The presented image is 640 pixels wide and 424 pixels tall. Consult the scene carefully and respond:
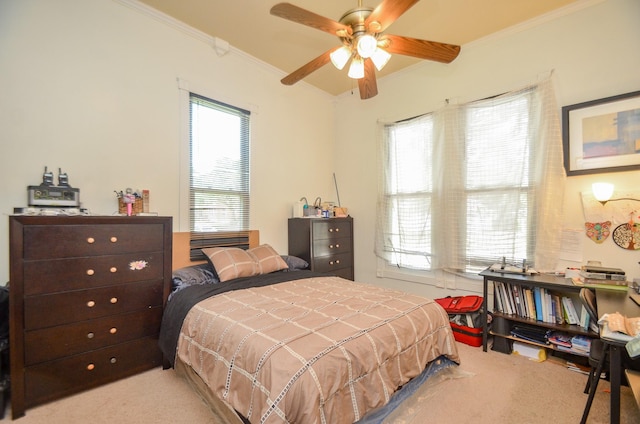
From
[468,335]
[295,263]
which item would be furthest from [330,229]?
[468,335]

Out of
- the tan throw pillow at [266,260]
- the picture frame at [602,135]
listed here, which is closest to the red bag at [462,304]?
the picture frame at [602,135]

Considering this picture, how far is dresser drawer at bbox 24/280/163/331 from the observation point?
183 cm

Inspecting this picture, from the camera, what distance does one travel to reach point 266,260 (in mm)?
2988

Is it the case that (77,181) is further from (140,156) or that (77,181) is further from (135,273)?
(135,273)

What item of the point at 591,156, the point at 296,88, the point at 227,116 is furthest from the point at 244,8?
the point at 591,156

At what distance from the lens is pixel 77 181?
230cm

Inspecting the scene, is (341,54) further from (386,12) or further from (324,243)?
(324,243)

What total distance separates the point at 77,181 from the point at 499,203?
386 cm

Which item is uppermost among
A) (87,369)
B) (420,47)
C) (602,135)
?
(420,47)

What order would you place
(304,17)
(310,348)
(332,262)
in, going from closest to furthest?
(310,348), (304,17), (332,262)

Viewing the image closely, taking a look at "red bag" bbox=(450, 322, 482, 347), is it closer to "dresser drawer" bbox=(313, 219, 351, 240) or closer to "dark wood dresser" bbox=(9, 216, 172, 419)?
"dresser drawer" bbox=(313, 219, 351, 240)

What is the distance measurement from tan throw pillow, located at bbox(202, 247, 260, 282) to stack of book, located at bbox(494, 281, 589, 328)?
92.7 inches

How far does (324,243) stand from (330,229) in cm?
22

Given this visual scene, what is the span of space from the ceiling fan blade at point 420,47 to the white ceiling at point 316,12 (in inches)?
36.5
